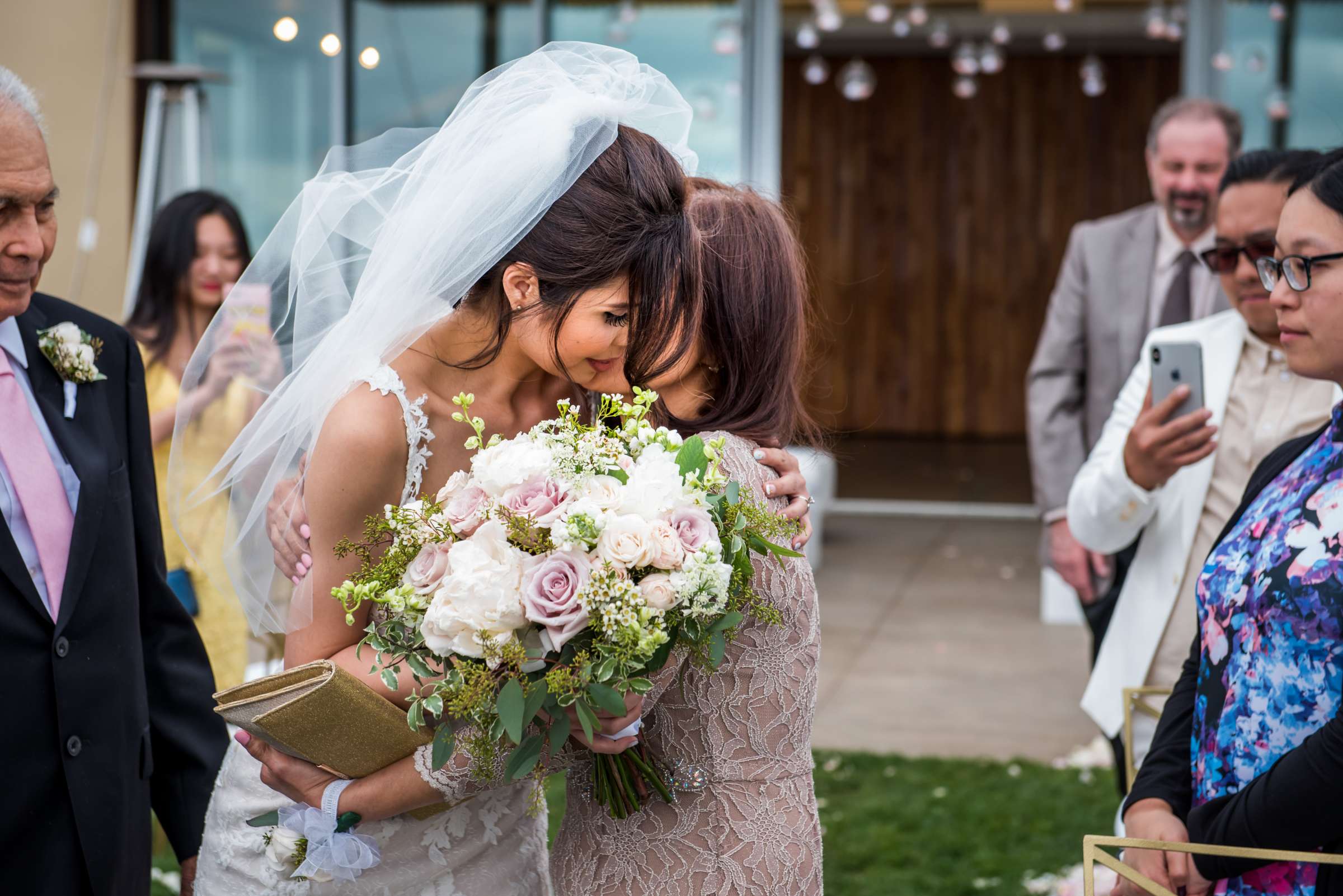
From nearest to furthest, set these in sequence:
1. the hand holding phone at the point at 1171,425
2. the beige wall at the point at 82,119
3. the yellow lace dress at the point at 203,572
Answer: the hand holding phone at the point at 1171,425
the yellow lace dress at the point at 203,572
the beige wall at the point at 82,119

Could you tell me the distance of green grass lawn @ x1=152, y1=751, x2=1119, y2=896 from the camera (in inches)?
162

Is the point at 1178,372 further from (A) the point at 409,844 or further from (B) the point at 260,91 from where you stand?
(B) the point at 260,91

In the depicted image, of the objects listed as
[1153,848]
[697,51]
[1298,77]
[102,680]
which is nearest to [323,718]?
[102,680]

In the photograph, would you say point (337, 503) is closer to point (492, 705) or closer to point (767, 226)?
point (492, 705)

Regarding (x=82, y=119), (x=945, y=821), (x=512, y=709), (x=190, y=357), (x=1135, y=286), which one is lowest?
(x=945, y=821)

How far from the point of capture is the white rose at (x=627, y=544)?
1519 millimetres

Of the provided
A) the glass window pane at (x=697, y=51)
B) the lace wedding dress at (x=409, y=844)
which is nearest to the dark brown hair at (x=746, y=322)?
the lace wedding dress at (x=409, y=844)

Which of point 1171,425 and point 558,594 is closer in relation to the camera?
point 558,594

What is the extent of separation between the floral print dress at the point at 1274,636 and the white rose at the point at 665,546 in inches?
38.2

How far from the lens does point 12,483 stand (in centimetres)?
202

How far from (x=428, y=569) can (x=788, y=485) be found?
1.88 ft

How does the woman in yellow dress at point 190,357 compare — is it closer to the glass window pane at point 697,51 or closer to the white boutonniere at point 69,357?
the white boutonniere at point 69,357

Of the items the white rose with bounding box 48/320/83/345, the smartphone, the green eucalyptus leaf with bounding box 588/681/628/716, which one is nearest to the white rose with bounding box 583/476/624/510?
the green eucalyptus leaf with bounding box 588/681/628/716

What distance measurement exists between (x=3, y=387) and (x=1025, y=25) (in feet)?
46.1
